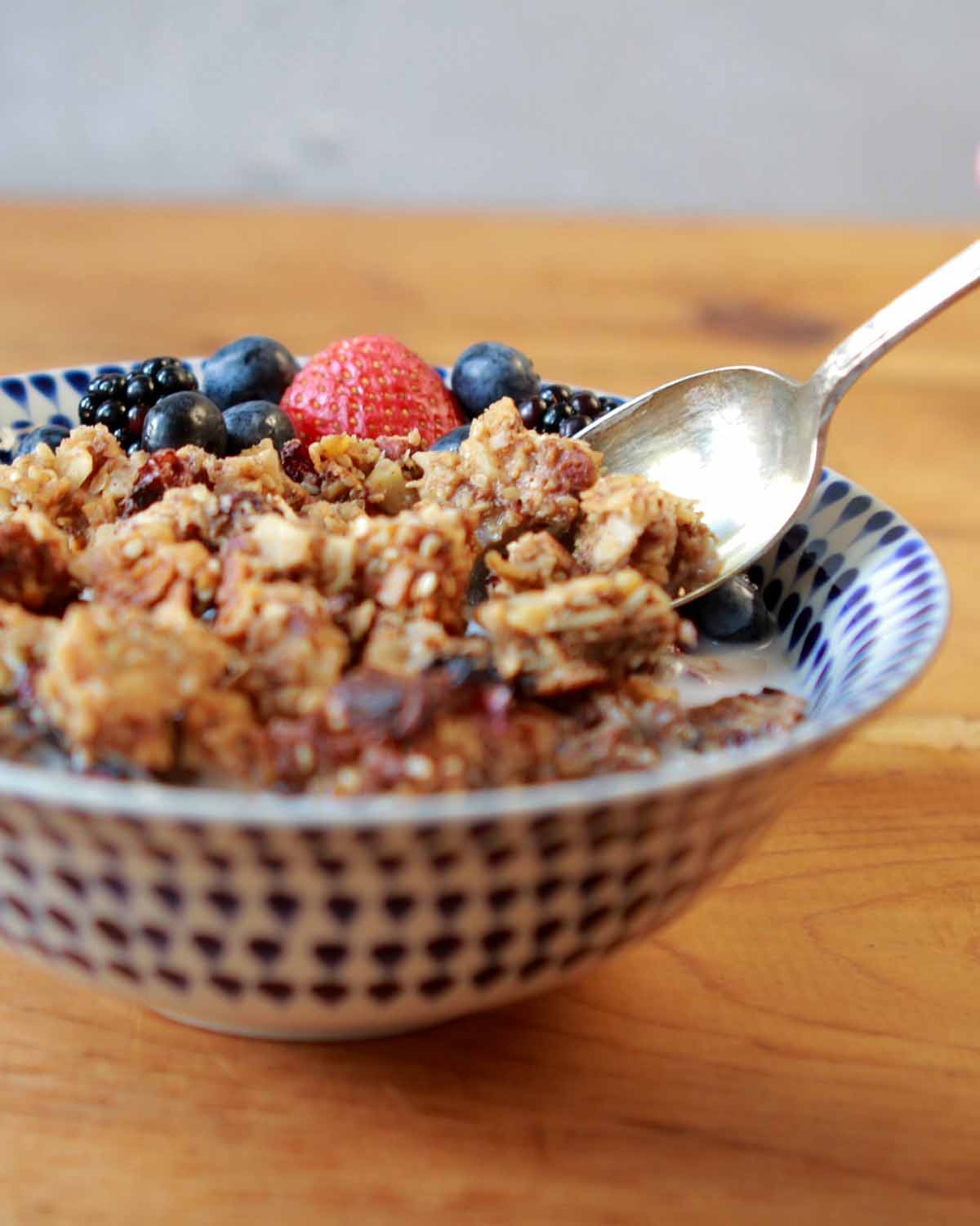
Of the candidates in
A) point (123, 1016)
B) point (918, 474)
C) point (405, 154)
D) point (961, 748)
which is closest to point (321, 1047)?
point (123, 1016)

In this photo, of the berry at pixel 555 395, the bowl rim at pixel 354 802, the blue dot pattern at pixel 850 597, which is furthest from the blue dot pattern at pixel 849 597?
the berry at pixel 555 395

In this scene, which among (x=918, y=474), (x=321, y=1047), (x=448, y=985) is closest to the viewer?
(x=448, y=985)

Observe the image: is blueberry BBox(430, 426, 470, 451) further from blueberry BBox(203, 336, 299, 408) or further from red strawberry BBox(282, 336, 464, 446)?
blueberry BBox(203, 336, 299, 408)

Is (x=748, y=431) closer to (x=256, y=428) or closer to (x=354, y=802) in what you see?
(x=256, y=428)

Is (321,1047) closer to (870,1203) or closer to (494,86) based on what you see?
(870,1203)

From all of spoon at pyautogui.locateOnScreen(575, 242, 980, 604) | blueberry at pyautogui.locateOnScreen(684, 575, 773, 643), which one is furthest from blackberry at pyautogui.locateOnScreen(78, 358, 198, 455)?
blueberry at pyautogui.locateOnScreen(684, 575, 773, 643)

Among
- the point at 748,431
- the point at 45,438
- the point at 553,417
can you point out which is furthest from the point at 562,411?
the point at 45,438

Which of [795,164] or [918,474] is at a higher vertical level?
[795,164]
